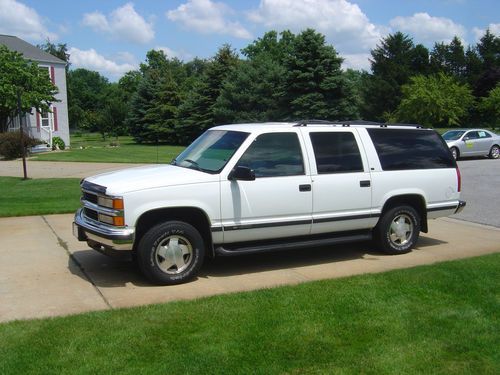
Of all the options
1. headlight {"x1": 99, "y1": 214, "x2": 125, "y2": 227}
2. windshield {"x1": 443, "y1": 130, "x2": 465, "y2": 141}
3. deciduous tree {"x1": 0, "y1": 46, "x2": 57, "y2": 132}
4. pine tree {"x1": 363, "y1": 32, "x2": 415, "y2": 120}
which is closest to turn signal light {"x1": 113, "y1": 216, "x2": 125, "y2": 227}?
headlight {"x1": 99, "y1": 214, "x2": 125, "y2": 227}

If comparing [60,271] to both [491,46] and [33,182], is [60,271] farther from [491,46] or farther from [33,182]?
[491,46]

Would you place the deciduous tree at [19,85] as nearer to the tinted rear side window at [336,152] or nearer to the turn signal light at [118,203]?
the tinted rear side window at [336,152]

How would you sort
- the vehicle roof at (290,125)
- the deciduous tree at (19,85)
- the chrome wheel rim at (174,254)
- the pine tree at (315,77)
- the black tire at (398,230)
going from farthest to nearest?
the pine tree at (315,77) → the deciduous tree at (19,85) → the black tire at (398,230) → the vehicle roof at (290,125) → the chrome wheel rim at (174,254)

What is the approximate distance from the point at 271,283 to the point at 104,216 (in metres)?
2.04

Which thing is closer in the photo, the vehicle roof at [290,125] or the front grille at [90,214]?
the front grille at [90,214]

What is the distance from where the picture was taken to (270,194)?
6648mm

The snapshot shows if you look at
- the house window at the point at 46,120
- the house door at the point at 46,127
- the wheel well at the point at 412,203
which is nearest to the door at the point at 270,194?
the wheel well at the point at 412,203

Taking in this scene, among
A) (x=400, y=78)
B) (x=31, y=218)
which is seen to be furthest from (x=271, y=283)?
(x=400, y=78)

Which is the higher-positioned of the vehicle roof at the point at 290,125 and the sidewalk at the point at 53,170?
the vehicle roof at the point at 290,125

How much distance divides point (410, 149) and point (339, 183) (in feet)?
4.84

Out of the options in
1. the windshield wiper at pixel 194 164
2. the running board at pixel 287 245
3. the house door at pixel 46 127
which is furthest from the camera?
the house door at pixel 46 127

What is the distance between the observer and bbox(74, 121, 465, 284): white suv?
6160 millimetres

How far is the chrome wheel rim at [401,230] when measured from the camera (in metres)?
7.79

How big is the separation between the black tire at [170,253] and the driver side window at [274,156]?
1.07 meters
